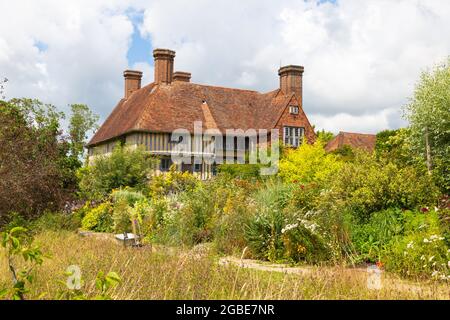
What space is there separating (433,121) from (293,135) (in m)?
17.7

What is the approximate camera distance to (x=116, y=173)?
79.5 ft

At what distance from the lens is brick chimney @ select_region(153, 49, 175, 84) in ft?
116

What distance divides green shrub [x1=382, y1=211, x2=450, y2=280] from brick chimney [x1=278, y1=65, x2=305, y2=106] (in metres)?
27.7

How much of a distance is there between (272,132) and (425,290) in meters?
28.7

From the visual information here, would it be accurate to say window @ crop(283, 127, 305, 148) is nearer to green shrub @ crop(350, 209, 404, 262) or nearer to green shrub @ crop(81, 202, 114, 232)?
green shrub @ crop(81, 202, 114, 232)

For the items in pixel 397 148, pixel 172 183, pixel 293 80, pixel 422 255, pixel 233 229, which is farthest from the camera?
pixel 293 80

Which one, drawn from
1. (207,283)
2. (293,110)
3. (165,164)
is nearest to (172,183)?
(165,164)

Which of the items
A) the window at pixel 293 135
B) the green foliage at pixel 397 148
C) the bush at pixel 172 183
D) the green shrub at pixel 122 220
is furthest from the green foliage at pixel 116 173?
the window at pixel 293 135

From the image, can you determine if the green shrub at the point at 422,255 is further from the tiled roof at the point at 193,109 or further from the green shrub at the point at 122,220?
the tiled roof at the point at 193,109

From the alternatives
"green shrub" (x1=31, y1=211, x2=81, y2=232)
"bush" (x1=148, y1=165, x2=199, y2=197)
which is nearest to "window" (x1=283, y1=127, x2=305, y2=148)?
"bush" (x1=148, y1=165, x2=199, y2=197)
